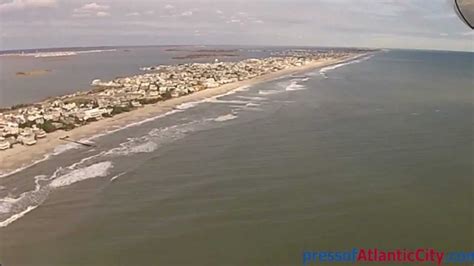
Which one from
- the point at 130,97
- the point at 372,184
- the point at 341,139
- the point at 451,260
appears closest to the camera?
the point at 451,260

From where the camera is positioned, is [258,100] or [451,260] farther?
[258,100]

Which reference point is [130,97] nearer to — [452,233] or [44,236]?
[44,236]

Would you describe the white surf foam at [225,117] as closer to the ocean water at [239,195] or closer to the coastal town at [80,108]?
the ocean water at [239,195]

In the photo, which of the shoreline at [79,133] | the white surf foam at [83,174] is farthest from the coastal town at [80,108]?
the white surf foam at [83,174]

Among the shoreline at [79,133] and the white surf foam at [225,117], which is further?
the white surf foam at [225,117]

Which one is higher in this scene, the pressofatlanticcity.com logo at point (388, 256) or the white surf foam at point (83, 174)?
the white surf foam at point (83, 174)

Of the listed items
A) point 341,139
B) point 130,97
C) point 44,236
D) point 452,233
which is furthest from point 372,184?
point 130,97

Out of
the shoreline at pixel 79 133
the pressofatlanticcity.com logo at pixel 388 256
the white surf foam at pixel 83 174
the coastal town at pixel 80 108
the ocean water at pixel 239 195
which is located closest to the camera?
the pressofatlanticcity.com logo at pixel 388 256

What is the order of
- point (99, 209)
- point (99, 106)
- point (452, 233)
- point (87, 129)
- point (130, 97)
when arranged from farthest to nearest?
point (130, 97) < point (99, 106) < point (87, 129) < point (99, 209) < point (452, 233)
